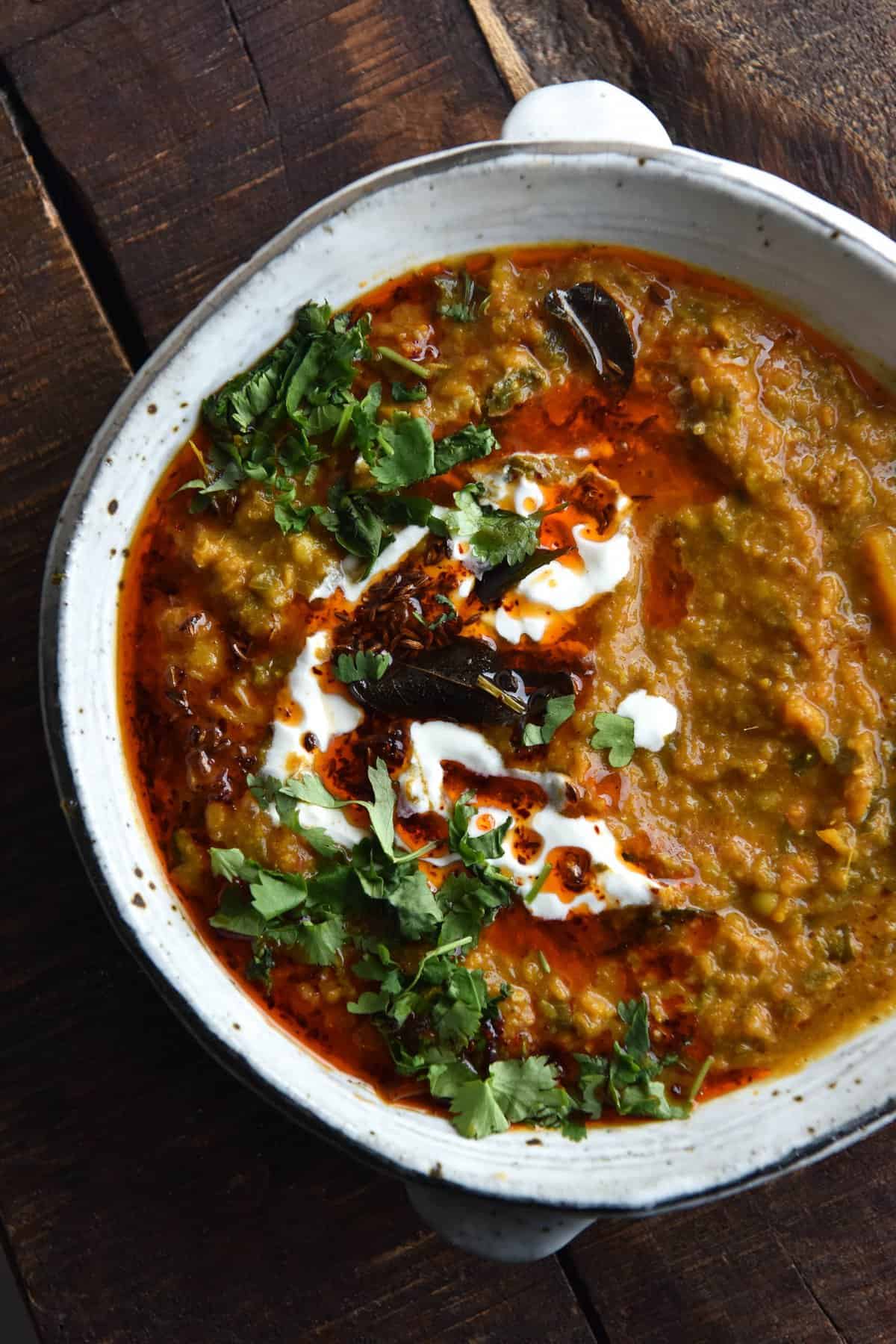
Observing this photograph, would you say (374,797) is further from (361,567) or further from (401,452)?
(401,452)

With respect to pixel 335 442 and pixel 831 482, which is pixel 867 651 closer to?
pixel 831 482

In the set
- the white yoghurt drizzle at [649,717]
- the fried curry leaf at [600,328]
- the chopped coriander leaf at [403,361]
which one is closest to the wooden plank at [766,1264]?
the white yoghurt drizzle at [649,717]

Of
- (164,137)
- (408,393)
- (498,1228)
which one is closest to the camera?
(498,1228)

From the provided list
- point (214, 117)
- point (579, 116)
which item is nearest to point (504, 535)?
point (579, 116)

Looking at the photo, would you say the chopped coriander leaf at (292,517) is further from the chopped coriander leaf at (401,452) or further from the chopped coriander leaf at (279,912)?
the chopped coriander leaf at (279,912)

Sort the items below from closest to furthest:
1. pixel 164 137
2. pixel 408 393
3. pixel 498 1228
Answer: pixel 498 1228 → pixel 408 393 → pixel 164 137

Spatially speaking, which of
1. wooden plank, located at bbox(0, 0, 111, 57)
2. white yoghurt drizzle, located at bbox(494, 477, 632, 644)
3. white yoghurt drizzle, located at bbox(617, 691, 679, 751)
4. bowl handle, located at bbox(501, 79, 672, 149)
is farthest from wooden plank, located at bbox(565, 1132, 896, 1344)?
wooden plank, located at bbox(0, 0, 111, 57)

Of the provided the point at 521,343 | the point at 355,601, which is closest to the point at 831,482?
the point at 521,343
